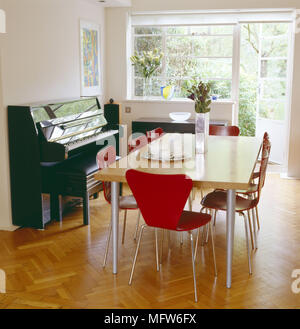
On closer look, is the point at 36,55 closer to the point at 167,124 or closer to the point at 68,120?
the point at 68,120

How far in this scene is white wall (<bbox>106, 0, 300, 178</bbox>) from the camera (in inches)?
247

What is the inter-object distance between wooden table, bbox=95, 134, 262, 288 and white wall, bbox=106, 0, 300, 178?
2.37 metres

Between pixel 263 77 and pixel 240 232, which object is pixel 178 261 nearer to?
pixel 240 232

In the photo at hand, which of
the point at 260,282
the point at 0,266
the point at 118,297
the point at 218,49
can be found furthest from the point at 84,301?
the point at 218,49

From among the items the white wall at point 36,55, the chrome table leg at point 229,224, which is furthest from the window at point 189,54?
the chrome table leg at point 229,224

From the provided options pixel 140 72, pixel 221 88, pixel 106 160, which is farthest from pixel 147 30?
pixel 106 160

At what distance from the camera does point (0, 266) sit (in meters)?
3.62

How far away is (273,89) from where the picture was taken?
7.11 meters

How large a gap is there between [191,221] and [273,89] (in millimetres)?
4525

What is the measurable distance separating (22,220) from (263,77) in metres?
4.62

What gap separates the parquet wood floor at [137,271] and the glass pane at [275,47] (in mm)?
3189

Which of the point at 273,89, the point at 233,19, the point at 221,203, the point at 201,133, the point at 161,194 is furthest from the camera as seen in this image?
the point at 273,89

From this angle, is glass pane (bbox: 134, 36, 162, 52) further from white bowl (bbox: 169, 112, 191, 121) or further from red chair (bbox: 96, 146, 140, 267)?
red chair (bbox: 96, 146, 140, 267)
